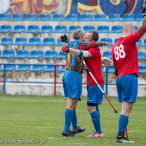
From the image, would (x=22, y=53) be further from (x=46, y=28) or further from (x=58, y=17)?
(x=58, y=17)

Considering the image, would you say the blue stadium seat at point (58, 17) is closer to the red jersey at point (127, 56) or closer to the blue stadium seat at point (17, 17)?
the blue stadium seat at point (17, 17)

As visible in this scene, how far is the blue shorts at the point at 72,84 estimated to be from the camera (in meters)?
8.49

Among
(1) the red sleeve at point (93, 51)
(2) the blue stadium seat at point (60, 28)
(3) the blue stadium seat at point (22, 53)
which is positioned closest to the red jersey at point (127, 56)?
(1) the red sleeve at point (93, 51)

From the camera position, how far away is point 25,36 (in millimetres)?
25188

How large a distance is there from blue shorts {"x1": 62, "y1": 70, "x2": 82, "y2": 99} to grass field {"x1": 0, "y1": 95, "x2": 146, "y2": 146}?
2.65 feet

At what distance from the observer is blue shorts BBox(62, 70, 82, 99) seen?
8492 millimetres

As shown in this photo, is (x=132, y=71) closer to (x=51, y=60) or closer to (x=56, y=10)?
(x=51, y=60)

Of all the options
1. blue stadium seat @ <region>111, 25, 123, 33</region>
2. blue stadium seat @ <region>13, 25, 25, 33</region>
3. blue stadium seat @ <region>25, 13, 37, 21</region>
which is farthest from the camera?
blue stadium seat @ <region>25, 13, 37, 21</region>

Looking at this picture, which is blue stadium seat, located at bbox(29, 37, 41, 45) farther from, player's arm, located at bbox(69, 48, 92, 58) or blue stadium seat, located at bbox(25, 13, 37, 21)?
player's arm, located at bbox(69, 48, 92, 58)

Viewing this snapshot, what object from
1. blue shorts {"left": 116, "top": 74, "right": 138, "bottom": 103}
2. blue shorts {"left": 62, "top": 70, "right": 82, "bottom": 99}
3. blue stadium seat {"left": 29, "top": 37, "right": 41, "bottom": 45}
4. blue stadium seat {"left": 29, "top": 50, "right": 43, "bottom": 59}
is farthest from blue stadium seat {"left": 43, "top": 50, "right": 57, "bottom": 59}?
blue shorts {"left": 116, "top": 74, "right": 138, "bottom": 103}

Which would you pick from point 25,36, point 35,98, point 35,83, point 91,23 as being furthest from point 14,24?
point 35,98

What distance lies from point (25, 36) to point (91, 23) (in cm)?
367

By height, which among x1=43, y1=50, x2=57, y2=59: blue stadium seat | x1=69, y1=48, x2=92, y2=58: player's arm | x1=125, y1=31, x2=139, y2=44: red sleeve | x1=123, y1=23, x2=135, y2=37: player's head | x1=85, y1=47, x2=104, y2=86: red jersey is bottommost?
x1=43, y1=50, x2=57, y2=59: blue stadium seat

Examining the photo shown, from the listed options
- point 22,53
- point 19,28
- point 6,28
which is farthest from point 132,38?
point 6,28
